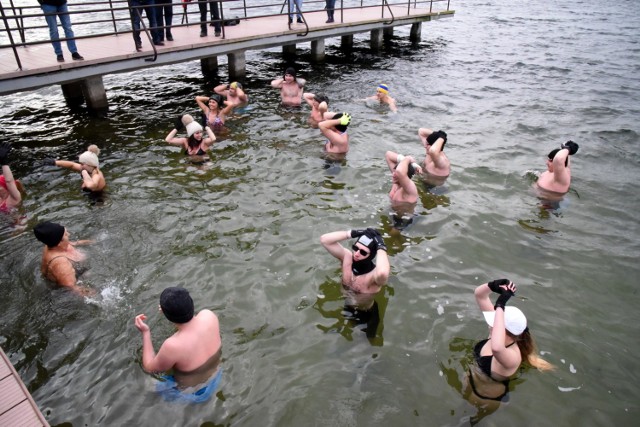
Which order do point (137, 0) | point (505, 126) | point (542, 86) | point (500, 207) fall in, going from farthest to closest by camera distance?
point (542, 86)
point (505, 126)
point (137, 0)
point (500, 207)

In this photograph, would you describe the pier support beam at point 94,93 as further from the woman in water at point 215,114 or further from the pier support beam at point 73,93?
the woman in water at point 215,114

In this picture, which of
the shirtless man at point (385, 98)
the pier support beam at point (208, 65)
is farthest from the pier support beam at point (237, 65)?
the shirtless man at point (385, 98)

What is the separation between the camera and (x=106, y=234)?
291 inches

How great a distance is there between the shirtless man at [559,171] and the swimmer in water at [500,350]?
4.48 metres

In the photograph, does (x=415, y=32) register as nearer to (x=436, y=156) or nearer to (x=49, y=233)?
(x=436, y=156)

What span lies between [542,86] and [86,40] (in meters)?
16.0

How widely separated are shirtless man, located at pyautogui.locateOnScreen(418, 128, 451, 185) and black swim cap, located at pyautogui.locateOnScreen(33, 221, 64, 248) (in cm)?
658

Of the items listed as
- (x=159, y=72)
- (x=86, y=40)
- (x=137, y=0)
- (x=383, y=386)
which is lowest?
(x=383, y=386)

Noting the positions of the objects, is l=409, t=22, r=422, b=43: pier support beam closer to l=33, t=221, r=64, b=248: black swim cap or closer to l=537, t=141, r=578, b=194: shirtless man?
l=537, t=141, r=578, b=194: shirtless man

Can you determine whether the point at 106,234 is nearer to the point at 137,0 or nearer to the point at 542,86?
the point at 137,0

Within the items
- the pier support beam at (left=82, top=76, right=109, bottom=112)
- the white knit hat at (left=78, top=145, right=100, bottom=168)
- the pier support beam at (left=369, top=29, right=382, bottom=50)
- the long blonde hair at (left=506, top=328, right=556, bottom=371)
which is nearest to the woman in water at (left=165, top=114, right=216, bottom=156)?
the white knit hat at (left=78, top=145, right=100, bottom=168)

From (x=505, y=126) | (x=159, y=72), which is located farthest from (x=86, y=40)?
(x=505, y=126)

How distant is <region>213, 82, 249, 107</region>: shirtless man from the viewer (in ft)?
39.3

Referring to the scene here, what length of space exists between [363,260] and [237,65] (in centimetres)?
1237
